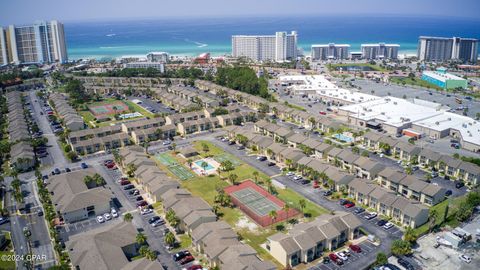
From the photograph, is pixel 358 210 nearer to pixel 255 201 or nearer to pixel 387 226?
pixel 387 226

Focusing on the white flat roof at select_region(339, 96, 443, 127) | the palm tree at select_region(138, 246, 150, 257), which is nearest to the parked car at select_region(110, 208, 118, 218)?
the palm tree at select_region(138, 246, 150, 257)

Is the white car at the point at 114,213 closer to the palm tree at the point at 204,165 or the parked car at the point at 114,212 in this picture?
the parked car at the point at 114,212

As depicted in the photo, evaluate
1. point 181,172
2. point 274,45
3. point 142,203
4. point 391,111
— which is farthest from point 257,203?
point 274,45

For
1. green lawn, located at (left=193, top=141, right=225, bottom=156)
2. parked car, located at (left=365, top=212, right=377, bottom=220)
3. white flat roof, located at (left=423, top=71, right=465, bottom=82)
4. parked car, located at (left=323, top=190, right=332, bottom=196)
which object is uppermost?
white flat roof, located at (left=423, top=71, right=465, bottom=82)

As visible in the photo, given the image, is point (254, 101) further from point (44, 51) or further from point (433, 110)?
point (44, 51)

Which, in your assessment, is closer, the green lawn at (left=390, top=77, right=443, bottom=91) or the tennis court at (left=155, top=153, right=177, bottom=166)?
the tennis court at (left=155, top=153, right=177, bottom=166)

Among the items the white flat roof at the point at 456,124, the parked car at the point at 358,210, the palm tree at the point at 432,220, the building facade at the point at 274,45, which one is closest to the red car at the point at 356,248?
the parked car at the point at 358,210

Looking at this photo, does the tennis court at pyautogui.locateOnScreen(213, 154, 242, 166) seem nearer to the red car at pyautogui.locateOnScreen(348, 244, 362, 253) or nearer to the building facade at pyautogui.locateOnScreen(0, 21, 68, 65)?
the red car at pyautogui.locateOnScreen(348, 244, 362, 253)
